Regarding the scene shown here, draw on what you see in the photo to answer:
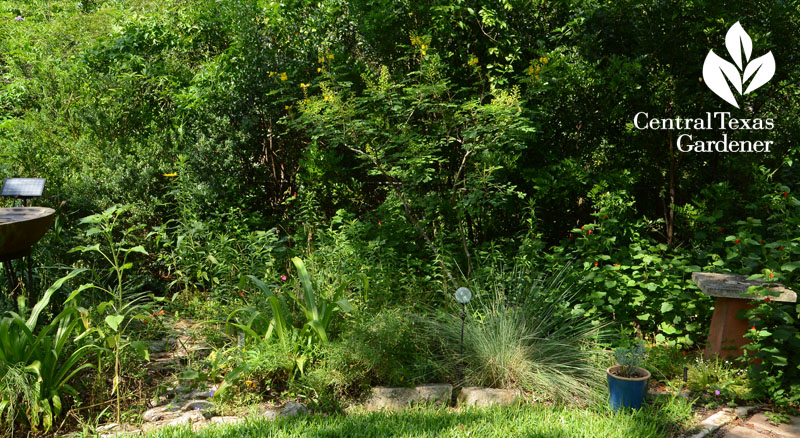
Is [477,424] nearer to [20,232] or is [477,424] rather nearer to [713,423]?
[713,423]

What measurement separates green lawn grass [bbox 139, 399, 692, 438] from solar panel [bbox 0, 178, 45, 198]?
7.26ft

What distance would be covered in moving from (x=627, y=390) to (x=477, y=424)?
0.83 meters

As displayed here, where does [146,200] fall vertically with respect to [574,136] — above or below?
below

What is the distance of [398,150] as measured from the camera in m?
4.96

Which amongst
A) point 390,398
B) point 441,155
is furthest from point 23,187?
point 441,155

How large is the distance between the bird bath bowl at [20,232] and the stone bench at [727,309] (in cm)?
400

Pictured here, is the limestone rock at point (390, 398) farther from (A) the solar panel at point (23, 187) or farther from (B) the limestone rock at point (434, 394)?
(A) the solar panel at point (23, 187)

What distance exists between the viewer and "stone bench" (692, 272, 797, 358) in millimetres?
3527

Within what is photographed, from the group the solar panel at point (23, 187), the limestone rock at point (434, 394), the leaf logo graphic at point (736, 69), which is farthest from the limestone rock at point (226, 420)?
the leaf logo graphic at point (736, 69)

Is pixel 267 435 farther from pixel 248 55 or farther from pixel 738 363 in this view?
pixel 248 55

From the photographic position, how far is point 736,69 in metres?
4.50

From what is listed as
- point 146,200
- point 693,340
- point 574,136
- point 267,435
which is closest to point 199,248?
point 146,200

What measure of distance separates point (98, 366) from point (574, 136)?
393 cm

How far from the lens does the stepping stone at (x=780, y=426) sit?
3.05 m
